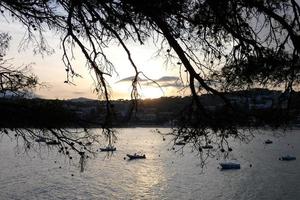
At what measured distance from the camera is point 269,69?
3.99 m

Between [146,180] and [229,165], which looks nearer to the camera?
[146,180]

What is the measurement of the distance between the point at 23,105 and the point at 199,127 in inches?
99.7

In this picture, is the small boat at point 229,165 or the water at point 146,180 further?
the small boat at point 229,165

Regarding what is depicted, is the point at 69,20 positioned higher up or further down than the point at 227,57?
higher up

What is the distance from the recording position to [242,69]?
416 centimetres

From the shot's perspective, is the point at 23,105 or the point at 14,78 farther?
the point at 14,78

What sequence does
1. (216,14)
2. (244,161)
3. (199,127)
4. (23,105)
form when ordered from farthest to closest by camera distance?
(244,161) < (23,105) < (199,127) < (216,14)

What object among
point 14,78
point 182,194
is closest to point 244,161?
point 182,194

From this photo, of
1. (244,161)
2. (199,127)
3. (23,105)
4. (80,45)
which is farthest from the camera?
(244,161)

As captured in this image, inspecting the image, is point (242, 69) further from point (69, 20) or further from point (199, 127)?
point (69, 20)

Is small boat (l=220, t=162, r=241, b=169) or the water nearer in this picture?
the water

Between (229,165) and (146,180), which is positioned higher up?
(229,165)

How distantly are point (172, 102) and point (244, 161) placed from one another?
52824 millimetres

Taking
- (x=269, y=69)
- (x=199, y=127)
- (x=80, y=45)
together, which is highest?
A: (x=80, y=45)
